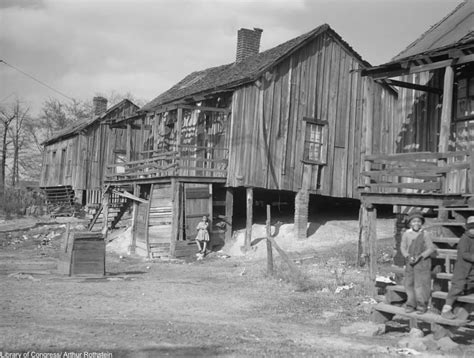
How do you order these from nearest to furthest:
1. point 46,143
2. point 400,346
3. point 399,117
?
point 400,346
point 399,117
point 46,143

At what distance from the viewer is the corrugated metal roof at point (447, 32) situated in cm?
1320

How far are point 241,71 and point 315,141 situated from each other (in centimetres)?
414

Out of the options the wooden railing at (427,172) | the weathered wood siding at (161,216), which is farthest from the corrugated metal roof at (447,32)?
the weathered wood siding at (161,216)

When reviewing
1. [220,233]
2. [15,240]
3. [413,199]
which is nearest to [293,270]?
[413,199]

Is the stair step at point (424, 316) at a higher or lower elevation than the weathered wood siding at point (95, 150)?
lower

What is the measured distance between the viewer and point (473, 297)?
805cm

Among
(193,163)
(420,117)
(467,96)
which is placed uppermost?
(467,96)

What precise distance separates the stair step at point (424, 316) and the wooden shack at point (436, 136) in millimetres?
90

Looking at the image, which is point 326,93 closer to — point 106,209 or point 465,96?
point 465,96

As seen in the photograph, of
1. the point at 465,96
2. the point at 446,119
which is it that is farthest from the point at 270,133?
the point at 446,119

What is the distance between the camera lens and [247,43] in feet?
86.2

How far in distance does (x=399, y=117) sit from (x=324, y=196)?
8.65 metres

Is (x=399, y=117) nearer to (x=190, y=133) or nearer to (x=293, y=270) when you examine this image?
(x=293, y=270)

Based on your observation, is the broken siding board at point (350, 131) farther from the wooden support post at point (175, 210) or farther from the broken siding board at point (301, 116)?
the wooden support post at point (175, 210)
